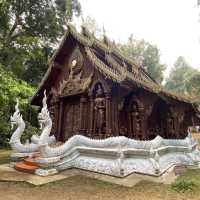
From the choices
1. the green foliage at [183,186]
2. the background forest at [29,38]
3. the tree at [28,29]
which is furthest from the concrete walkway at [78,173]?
the tree at [28,29]

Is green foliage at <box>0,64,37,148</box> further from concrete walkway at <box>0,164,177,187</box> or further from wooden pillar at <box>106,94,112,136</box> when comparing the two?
wooden pillar at <box>106,94,112,136</box>

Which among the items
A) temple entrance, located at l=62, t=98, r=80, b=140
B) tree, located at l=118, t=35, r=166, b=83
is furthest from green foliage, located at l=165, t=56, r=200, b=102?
temple entrance, located at l=62, t=98, r=80, b=140

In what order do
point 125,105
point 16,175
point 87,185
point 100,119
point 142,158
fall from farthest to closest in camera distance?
point 125,105
point 100,119
point 142,158
point 16,175
point 87,185

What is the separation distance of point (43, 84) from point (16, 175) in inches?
230

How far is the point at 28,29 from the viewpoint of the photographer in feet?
60.7

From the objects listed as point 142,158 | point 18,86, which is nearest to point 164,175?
point 142,158

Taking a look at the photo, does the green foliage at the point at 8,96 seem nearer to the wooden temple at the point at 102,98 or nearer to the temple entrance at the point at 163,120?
the wooden temple at the point at 102,98

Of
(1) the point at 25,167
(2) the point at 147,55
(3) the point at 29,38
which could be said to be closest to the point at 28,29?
(3) the point at 29,38

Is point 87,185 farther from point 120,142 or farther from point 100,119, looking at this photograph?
point 100,119

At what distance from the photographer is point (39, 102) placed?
40.6 feet

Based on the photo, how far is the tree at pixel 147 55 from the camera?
4038 cm

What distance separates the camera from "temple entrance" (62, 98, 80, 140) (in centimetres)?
980

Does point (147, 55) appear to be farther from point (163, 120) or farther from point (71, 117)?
point (71, 117)

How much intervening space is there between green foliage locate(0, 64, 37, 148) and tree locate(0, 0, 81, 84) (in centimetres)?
361
